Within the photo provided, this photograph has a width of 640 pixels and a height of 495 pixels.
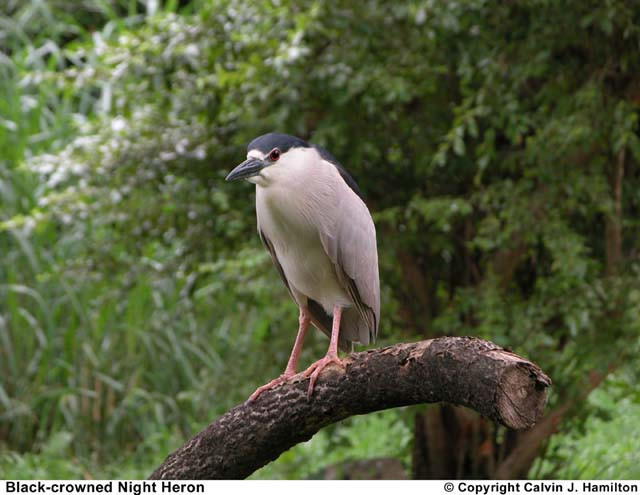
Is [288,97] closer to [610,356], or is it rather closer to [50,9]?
[610,356]

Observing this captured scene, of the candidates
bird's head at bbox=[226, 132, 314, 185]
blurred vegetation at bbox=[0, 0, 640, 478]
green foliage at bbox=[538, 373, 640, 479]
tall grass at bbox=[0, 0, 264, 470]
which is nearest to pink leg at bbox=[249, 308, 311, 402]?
bird's head at bbox=[226, 132, 314, 185]

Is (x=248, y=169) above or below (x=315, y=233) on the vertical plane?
above

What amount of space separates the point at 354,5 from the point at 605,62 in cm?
121

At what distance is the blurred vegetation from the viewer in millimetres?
4332

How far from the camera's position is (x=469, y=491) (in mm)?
3986

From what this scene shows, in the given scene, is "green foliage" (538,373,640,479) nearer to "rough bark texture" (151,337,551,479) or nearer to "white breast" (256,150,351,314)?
"white breast" (256,150,351,314)

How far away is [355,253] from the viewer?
3.58m

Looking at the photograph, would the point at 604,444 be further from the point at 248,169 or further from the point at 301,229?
the point at 248,169

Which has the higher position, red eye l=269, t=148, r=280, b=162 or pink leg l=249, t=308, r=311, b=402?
red eye l=269, t=148, r=280, b=162

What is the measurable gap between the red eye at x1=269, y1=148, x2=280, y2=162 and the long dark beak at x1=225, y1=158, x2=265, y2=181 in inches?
1.6

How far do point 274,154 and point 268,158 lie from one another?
3cm

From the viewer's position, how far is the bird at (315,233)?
3309mm

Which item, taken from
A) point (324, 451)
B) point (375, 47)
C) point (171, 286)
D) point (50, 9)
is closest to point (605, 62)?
point (375, 47)

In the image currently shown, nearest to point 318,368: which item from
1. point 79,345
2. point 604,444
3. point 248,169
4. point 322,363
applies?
point 322,363
